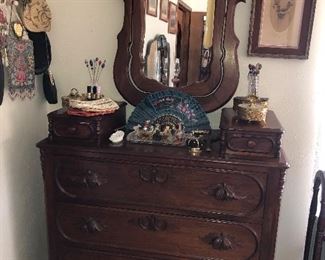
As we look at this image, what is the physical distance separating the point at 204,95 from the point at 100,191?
0.59 m

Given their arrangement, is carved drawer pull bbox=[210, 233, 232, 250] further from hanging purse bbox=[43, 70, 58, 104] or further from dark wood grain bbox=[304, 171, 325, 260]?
hanging purse bbox=[43, 70, 58, 104]

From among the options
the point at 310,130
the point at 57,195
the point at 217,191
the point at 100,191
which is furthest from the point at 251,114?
the point at 57,195

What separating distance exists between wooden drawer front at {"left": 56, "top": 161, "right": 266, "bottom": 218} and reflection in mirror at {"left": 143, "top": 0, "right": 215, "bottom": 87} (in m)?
0.45

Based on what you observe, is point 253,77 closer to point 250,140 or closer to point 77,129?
point 250,140

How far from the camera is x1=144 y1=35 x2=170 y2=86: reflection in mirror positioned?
4.86 ft

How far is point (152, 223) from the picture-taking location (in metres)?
1.30

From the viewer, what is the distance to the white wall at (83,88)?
1.47 metres

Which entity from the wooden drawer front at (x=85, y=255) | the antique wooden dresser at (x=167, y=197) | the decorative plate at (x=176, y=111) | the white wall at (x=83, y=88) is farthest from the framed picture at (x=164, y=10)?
the wooden drawer front at (x=85, y=255)

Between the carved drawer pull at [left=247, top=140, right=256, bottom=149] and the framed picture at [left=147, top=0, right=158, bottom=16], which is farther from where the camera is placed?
the framed picture at [left=147, top=0, right=158, bottom=16]

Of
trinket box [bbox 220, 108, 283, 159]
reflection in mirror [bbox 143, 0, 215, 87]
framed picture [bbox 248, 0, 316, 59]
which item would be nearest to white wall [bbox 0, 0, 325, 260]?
framed picture [bbox 248, 0, 316, 59]

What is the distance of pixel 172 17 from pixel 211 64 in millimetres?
246

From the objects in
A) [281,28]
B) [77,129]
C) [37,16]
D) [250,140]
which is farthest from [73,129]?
[281,28]

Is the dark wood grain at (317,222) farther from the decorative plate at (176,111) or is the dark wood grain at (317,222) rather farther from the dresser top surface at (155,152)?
the decorative plate at (176,111)

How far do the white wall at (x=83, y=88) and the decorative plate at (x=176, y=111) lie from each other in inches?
6.5
